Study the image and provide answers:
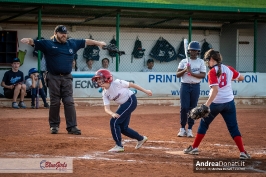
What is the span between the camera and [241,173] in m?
7.46

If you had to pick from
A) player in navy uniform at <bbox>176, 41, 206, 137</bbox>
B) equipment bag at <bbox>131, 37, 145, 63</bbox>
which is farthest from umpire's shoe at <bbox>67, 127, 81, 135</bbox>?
equipment bag at <bbox>131, 37, 145, 63</bbox>

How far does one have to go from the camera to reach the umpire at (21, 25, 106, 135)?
11266mm

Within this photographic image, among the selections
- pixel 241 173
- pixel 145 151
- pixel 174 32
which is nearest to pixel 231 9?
pixel 174 32

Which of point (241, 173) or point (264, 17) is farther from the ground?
point (264, 17)

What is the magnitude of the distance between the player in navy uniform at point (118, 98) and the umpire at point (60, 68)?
217 centimetres

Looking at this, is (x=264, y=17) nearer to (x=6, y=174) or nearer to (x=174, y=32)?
(x=174, y=32)

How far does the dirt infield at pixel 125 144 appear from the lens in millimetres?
7746

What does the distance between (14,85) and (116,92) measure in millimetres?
8583

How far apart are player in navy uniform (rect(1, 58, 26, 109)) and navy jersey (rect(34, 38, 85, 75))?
579cm

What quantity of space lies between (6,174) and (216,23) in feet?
57.4

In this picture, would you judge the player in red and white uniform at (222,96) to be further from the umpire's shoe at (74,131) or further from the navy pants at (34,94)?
the navy pants at (34,94)

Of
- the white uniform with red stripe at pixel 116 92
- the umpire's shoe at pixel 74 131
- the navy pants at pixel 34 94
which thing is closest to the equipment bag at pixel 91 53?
the navy pants at pixel 34 94

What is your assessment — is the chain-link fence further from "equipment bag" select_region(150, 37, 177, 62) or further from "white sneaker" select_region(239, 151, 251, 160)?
"white sneaker" select_region(239, 151, 251, 160)

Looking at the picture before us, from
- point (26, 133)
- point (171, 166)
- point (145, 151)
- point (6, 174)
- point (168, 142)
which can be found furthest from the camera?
point (26, 133)
